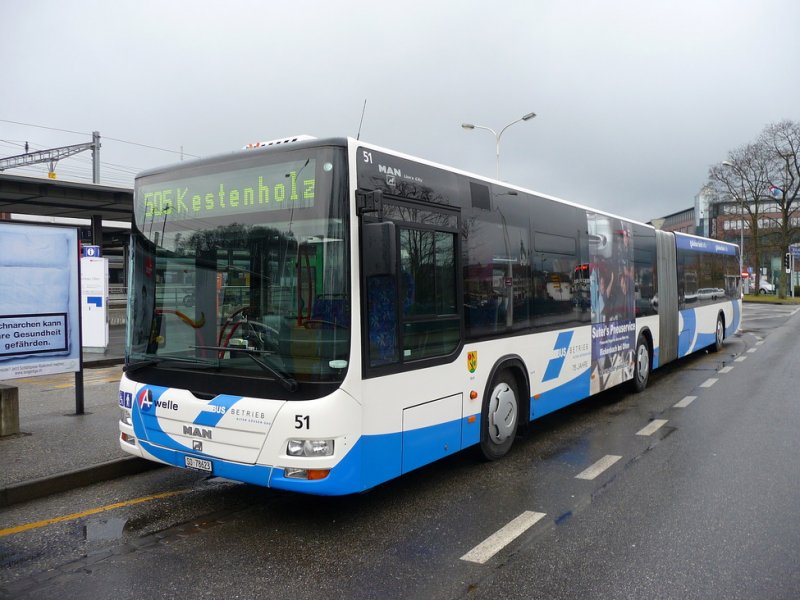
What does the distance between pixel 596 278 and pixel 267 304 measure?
18.1 ft

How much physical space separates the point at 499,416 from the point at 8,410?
17.5 ft

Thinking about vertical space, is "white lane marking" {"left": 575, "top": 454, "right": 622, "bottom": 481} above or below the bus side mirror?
below

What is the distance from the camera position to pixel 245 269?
4.68m

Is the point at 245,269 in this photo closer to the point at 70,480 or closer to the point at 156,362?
the point at 156,362

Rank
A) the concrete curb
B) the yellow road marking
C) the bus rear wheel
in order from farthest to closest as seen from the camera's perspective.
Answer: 1. the bus rear wheel
2. the concrete curb
3. the yellow road marking

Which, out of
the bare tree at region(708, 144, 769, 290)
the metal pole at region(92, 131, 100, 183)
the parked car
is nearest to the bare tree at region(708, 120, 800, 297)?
the bare tree at region(708, 144, 769, 290)

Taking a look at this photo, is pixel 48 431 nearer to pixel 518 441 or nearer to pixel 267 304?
pixel 267 304

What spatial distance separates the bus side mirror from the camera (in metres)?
4.42

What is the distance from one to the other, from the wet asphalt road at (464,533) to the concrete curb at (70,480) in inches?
5.3

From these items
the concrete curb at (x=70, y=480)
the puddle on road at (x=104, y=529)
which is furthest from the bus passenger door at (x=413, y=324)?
the concrete curb at (x=70, y=480)

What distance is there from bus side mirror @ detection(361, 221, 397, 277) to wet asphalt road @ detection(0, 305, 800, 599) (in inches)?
74.3

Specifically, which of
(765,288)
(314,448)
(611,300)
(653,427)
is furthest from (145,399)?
(765,288)

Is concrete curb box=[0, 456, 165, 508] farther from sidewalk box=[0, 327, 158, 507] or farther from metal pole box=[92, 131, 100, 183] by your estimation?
metal pole box=[92, 131, 100, 183]

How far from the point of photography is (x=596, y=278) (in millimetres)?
8734
